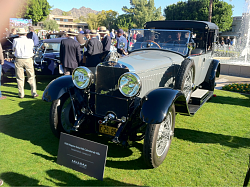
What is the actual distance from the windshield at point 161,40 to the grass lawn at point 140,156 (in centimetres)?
164

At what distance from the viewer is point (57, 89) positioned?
360 cm

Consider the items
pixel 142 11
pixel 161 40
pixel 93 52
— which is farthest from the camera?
pixel 142 11

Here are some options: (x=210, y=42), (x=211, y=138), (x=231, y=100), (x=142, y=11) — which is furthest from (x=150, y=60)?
(x=142, y=11)

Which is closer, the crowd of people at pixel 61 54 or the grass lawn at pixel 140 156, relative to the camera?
the grass lawn at pixel 140 156

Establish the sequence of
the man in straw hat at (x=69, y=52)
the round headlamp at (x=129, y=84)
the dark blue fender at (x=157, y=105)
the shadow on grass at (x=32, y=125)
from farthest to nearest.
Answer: the man in straw hat at (x=69, y=52), the shadow on grass at (x=32, y=125), the round headlamp at (x=129, y=84), the dark blue fender at (x=157, y=105)

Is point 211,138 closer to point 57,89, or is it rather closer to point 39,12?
point 57,89

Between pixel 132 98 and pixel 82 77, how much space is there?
89 centimetres

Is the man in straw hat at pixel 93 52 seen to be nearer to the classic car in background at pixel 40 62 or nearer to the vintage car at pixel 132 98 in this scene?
the classic car in background at pixel 40 62

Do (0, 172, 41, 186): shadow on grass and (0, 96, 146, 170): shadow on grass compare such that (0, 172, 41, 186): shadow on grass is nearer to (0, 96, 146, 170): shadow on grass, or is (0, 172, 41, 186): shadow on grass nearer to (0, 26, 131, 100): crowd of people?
(0, 96, 146, 170): shadow on grass

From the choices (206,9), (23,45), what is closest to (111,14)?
(206,9)

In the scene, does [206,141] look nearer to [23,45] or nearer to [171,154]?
[171,154]

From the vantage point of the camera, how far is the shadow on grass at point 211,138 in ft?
12.3

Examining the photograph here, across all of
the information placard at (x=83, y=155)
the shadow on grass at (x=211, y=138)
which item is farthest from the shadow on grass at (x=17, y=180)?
the shadow on grass at (x=211, y=138)

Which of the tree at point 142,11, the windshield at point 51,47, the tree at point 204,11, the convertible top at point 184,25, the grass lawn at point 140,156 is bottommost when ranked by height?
the grass lawn at point 140,156
